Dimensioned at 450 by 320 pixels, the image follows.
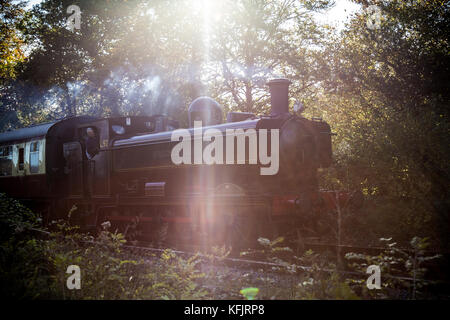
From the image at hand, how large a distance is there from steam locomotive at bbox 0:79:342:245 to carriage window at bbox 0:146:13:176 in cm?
93

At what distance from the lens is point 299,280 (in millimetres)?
5734

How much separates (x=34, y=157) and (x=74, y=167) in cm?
188

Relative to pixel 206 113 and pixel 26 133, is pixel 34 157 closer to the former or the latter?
pixel 26 133

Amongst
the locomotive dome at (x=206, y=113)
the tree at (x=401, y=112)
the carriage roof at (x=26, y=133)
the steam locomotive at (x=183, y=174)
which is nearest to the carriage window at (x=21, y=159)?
the steam locomotive at (x=183, y=174)

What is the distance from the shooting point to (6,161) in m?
14.8

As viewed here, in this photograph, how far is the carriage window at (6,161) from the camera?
14477 millimetres

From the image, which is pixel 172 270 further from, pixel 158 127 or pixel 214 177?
pixel 158 127

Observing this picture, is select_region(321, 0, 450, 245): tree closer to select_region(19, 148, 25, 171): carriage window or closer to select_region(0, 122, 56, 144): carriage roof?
select_region(0, 122, 56, 144): carriage roof

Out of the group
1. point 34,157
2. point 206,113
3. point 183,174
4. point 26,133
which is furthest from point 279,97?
point 26,133

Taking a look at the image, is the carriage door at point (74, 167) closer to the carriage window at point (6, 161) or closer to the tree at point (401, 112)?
the carriage window at point (6, 161)
